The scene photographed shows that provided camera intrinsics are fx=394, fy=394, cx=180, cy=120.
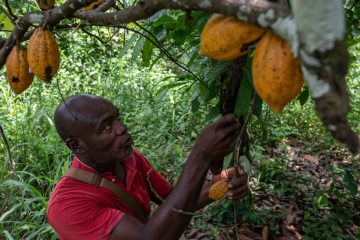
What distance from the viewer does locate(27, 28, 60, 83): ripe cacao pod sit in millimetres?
905

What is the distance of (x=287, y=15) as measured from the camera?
1.56 feet

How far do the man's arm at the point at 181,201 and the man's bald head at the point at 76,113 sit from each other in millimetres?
488

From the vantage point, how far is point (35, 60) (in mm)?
923

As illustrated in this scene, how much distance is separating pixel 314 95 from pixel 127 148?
1470 mm

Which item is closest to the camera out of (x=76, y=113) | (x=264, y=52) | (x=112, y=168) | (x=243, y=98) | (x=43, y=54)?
(x=264, y=52)

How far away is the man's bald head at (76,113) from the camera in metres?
1.81

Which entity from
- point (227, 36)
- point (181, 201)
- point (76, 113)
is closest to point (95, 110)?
point (76, 113)

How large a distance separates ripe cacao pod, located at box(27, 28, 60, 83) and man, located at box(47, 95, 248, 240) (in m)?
0.47

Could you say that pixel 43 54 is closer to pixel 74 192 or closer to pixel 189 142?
pixel 74 192

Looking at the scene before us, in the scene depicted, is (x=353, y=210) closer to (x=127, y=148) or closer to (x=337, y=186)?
(x=337, y=186)

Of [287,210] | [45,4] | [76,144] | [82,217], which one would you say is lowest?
[287,210]

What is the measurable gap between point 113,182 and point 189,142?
1.95 metres

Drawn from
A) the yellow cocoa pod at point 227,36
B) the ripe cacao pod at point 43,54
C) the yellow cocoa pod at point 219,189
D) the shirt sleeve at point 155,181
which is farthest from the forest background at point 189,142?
the yellow cocoa pod at point 227,36

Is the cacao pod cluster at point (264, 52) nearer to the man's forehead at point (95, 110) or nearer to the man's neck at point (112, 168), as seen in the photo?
the man's forehead at point (95, 110)
